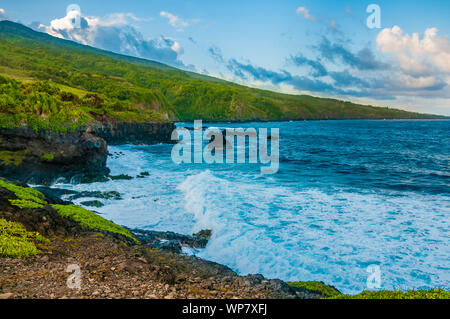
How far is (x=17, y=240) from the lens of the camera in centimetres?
740

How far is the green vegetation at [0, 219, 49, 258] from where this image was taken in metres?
6.87

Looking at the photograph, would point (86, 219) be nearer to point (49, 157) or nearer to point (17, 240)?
point (17, 240)

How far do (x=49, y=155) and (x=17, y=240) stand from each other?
17.5m

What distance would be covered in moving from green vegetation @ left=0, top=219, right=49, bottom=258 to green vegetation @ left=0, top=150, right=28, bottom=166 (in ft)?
50.6

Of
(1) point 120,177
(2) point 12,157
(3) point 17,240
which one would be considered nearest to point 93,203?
(1) point 120,177

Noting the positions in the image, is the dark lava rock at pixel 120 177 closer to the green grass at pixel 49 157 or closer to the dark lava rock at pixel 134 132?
the green grass at pixel 49 157

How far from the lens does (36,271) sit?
6.20m

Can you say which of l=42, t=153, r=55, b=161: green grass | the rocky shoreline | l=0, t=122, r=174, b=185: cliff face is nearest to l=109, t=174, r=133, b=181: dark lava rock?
l=0, t=122, r=174, b=185: cliff face

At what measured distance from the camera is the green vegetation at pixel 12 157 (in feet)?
66.4

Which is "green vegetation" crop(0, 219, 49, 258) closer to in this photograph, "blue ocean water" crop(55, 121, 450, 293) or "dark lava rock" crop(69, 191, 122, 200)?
"blue ocean water" crop(55, 121, 450, 293)

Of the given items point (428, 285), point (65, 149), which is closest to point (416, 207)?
point (428, 285)

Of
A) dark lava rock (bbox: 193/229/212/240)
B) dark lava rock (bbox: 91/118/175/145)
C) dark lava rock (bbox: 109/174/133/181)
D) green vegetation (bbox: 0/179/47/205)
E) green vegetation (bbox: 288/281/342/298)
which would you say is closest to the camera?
green vegetation (bbox: 288/281/342/298)

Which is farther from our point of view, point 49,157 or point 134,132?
point 134,132
